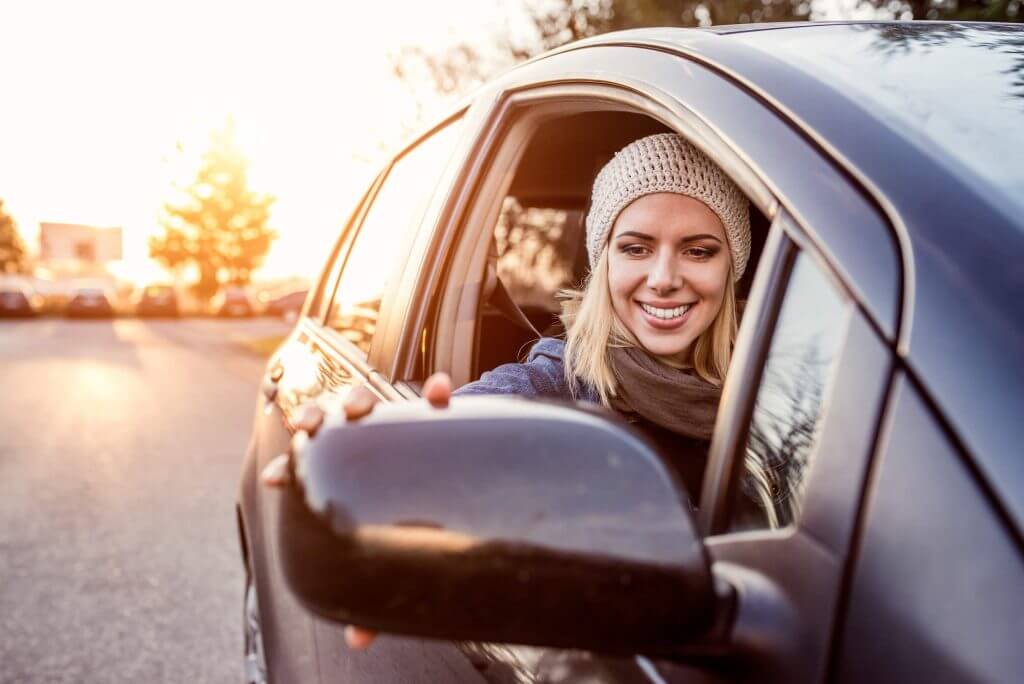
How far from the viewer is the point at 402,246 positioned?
2232 millimetres

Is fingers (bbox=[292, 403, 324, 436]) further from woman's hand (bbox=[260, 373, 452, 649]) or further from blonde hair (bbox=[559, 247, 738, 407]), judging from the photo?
blonde hair (bbox=[559, 247, 738, 407])

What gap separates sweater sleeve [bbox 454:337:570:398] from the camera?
1.67 m

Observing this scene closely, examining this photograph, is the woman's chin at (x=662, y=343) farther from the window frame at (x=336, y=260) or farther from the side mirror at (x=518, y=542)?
the window frame at (x=336, y=260)

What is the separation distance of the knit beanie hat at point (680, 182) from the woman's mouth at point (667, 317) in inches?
5.5

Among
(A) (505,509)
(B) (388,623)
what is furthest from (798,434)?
(B) (388,623)

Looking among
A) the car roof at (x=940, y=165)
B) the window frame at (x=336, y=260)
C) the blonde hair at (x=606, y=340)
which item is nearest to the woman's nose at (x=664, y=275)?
the blonde hair at (x=606, y=340)

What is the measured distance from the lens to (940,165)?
0.88 metres

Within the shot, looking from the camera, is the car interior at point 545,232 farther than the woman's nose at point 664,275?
Yes

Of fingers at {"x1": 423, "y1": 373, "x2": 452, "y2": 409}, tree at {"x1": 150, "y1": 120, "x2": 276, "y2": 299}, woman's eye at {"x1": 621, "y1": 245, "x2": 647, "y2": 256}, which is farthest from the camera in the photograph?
tree at {"x1": 150, "y1": 120, "x2": 276, "y2": 299}

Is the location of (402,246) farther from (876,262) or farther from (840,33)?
(876,262)

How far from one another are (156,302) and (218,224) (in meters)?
21.0

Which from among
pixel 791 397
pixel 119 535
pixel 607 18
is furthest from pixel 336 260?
pixel 607 18

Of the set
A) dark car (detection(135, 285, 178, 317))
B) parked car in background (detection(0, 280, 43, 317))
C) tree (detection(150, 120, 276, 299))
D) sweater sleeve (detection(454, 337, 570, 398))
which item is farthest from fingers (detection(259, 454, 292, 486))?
tree (detection(150, 120, 276, 299))

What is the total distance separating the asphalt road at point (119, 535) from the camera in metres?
3.75
